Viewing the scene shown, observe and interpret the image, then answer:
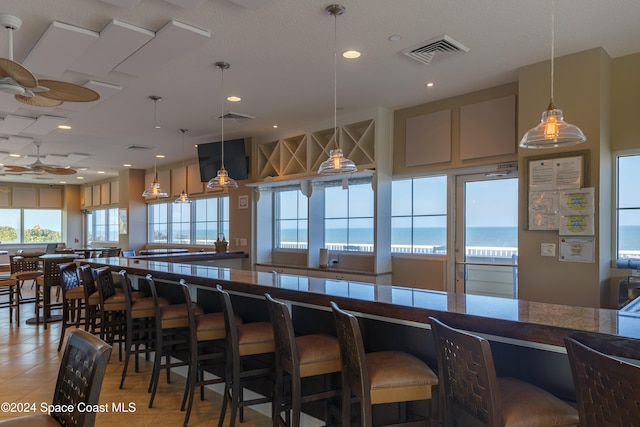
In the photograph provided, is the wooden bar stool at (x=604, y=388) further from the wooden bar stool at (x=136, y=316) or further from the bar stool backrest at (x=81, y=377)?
the wooden bar stool at (x=136, y=316)

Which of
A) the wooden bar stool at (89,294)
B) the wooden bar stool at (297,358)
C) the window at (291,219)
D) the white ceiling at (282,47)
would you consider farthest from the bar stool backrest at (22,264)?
the wooden bar stool at (297,358)

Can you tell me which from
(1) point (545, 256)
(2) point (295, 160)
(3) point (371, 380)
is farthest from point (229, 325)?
(2) point (295, 160)

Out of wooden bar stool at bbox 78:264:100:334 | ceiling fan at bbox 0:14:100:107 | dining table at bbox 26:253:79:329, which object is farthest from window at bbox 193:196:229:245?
ceiling fan at bbox 0:14:100:107

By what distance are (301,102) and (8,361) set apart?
13.7 ft

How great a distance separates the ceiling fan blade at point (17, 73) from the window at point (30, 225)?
526 inches

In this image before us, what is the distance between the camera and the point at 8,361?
14.1 feet

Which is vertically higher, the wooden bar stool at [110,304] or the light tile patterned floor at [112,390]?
the wooden bar stool at [110,304]

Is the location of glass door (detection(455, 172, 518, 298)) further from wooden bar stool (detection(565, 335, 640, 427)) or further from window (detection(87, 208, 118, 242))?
window (detection(87, 208, 118, 242))

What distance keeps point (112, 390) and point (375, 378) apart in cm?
272

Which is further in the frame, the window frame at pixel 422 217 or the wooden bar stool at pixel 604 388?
the window frame at pixel 422 217

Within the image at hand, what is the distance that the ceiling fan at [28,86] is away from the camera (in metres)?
2.68

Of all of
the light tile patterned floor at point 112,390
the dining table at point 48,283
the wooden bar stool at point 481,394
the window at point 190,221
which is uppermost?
the window at point 190,221

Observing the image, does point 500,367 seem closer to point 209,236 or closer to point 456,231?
point 456,231

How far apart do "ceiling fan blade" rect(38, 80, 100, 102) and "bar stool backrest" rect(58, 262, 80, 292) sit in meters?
2.18
